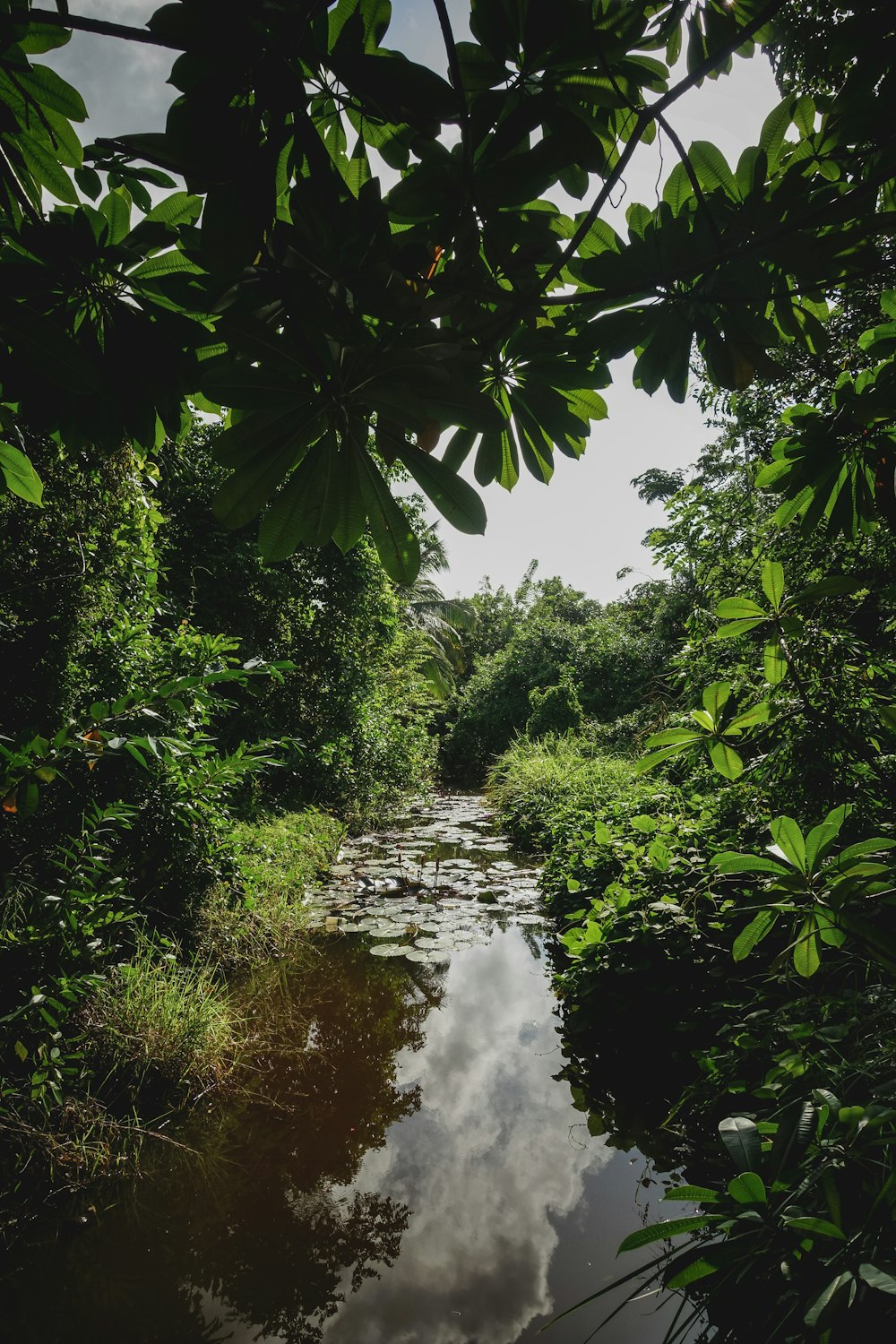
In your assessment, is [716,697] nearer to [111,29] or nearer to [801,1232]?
[801,1232]

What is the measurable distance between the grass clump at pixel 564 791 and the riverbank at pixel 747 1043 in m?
0.07

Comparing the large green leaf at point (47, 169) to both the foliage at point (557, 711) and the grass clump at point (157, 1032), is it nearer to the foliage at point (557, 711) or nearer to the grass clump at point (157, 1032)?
the grass clump at point (157, 1032)

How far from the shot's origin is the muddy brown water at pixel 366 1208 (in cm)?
143

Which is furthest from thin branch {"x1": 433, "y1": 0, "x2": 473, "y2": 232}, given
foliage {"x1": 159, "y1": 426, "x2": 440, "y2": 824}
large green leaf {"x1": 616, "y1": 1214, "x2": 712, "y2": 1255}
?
foliage {"x1": 159, "y1": 426, "x2": 440, "y2": 824}

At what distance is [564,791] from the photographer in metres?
6.02

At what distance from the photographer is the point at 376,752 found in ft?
23.4

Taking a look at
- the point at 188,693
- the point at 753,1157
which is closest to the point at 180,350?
the point at 753,1157

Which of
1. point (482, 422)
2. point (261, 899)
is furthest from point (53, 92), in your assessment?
point (261, 899)

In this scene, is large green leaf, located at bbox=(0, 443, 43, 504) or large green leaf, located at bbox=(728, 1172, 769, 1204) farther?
large green leaf, located at bbox=(0, 443, 43, 504)

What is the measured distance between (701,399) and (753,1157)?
4549 mm

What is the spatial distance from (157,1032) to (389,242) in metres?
2.48

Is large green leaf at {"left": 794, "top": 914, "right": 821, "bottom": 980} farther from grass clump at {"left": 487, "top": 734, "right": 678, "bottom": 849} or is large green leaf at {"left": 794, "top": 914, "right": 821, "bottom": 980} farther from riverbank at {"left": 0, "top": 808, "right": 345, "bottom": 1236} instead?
grass clump at {"left": 487, "top": 734, "right": 678, "bottom": 849}

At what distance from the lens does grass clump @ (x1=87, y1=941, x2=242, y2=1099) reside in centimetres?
198

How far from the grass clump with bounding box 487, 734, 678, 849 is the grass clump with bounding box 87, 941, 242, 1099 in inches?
106
